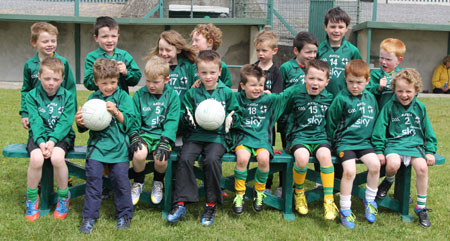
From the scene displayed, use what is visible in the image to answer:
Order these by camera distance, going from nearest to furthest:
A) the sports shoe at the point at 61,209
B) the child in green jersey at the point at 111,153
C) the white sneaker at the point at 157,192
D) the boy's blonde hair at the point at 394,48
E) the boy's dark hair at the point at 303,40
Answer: the child in green jersey at the point at 111,153 < the sports shoe at the point at 61,209 < the white sneaker at the point at 157,192 < the boy's blonde hair at the point at 394,48 < the boy's dark hair at the point at 303,40

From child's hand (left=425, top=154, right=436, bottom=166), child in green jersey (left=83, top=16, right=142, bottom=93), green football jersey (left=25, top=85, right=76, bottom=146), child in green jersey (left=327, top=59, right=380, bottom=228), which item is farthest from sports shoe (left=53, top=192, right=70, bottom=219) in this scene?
child's hand (left=425, top=154, right=436, bottom=166)

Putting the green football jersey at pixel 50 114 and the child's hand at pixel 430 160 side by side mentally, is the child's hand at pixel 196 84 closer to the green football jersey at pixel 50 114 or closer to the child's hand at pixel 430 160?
the green football jersey at pixel 50 114

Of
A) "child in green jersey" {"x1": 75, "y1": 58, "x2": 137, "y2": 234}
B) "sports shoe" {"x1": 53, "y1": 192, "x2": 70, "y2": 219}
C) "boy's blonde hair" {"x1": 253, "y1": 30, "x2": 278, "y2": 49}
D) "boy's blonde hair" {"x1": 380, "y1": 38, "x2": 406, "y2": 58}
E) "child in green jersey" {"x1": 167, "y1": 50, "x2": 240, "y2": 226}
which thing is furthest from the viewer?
"boy's blonde hair" {"x1": 253, "y1": 30, "x2": 278, "y2": 49}

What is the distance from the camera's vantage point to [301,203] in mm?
4605

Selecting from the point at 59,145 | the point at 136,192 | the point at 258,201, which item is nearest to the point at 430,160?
the point at 258,201

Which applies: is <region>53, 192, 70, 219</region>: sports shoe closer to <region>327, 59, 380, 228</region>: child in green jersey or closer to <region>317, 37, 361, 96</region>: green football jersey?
<region>327, 59, 380, 228</region>: child in green jersey

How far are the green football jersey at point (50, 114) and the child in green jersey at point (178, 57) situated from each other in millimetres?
1007

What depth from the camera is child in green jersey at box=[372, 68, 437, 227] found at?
14.4ft

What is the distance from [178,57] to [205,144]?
1.11 m

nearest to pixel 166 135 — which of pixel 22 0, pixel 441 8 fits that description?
pixel 22 0

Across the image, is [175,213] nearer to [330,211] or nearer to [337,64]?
[330,211]

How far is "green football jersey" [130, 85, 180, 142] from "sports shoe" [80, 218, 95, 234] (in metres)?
0.94

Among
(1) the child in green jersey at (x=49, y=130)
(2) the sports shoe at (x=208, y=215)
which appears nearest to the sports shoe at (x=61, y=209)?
(1) the child in green jersey at (x=49, y=130)

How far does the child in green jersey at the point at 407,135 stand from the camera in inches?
173
